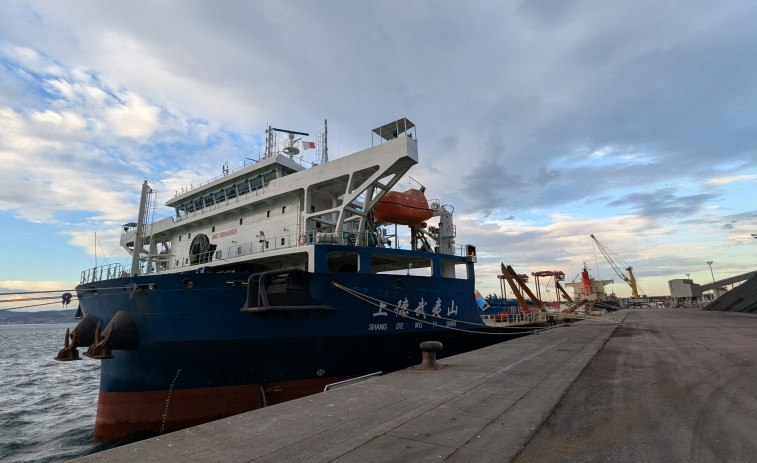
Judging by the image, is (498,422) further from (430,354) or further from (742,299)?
(742,299)

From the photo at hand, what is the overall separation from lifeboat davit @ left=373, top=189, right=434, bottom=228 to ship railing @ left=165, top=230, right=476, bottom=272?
40.3 inches

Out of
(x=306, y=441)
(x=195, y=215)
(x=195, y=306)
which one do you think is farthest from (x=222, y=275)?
(x=195, y=215)

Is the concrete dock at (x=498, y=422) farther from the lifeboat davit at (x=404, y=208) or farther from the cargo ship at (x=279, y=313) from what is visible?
the lifeboat davit at (x=404, y=208)

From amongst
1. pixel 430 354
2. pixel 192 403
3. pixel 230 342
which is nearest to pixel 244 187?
pixel 230 342

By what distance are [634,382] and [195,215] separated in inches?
751

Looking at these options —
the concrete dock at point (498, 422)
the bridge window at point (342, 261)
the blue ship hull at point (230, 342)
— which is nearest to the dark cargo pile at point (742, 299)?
the concrete dock at point (498, 422)

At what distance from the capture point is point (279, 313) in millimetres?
10883

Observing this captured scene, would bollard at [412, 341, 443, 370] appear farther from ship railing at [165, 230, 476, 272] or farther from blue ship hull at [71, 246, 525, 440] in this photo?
ship railing at [165, 230, 476, 272]

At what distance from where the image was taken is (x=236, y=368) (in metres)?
11.0

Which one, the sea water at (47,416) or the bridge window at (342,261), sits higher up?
the bridge window at (342,261)

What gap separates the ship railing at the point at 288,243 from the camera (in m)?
13.3

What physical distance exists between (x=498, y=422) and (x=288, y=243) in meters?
11.5

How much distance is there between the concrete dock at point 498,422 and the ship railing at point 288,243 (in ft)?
21.5

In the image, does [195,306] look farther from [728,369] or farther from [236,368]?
[728,369]
